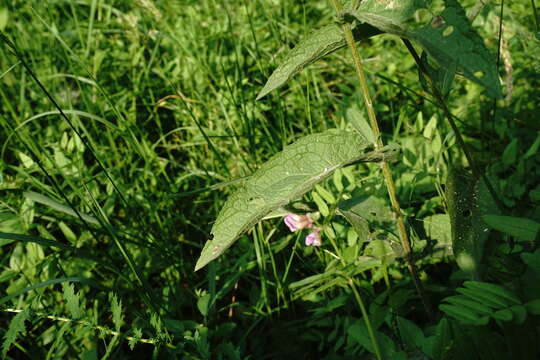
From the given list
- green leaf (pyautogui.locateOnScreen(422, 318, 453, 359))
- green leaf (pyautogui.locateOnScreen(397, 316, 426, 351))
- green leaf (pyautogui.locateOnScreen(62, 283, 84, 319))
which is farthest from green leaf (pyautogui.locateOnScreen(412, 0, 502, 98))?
green leaf (pyautogui.locateOnScreen(62, 283, 84, 319))

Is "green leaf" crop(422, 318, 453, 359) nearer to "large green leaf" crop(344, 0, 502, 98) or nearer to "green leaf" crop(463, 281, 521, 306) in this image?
"green leaf" crop(463, 281, 521, 306)

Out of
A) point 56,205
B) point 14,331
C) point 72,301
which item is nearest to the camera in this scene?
point 14,331

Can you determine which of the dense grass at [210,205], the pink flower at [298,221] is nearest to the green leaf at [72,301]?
→ the dense grass at [210,205]

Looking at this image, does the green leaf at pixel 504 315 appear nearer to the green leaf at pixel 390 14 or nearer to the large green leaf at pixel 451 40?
the large green leaf at pixel 451 40

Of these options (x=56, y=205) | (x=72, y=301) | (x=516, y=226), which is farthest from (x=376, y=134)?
(x=56, y=205)

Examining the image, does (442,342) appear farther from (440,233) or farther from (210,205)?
(210,205)

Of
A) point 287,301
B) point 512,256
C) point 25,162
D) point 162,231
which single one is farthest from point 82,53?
point 512,256
